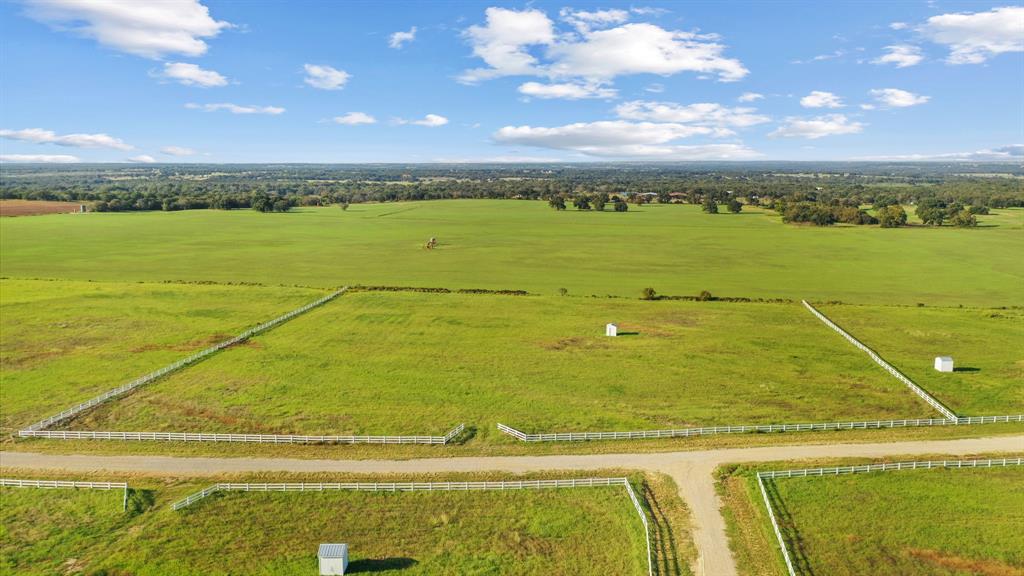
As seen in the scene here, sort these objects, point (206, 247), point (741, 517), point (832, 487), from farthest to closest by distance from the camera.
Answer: point (206, 247), point (832, 487), point (741, 517)

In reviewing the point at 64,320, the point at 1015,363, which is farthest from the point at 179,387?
the point at 1015,363

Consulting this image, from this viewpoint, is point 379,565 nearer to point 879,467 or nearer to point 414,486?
point 414,486

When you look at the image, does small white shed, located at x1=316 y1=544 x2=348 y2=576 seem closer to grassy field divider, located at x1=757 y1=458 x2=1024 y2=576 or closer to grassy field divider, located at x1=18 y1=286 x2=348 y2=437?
grassy field divider, located at x1=757 y1=458 x2=1024 y2=576

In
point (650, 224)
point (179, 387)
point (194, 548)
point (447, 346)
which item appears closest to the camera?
point (194, 548)

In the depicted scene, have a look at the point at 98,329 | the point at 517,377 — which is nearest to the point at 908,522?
the point at 517,377

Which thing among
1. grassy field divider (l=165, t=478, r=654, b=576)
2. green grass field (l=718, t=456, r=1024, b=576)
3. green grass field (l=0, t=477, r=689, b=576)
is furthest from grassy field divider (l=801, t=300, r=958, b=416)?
grassy field divider (l=165, t=478, r=654, b=576)

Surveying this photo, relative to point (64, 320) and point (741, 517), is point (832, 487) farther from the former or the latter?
point (64, 320)
